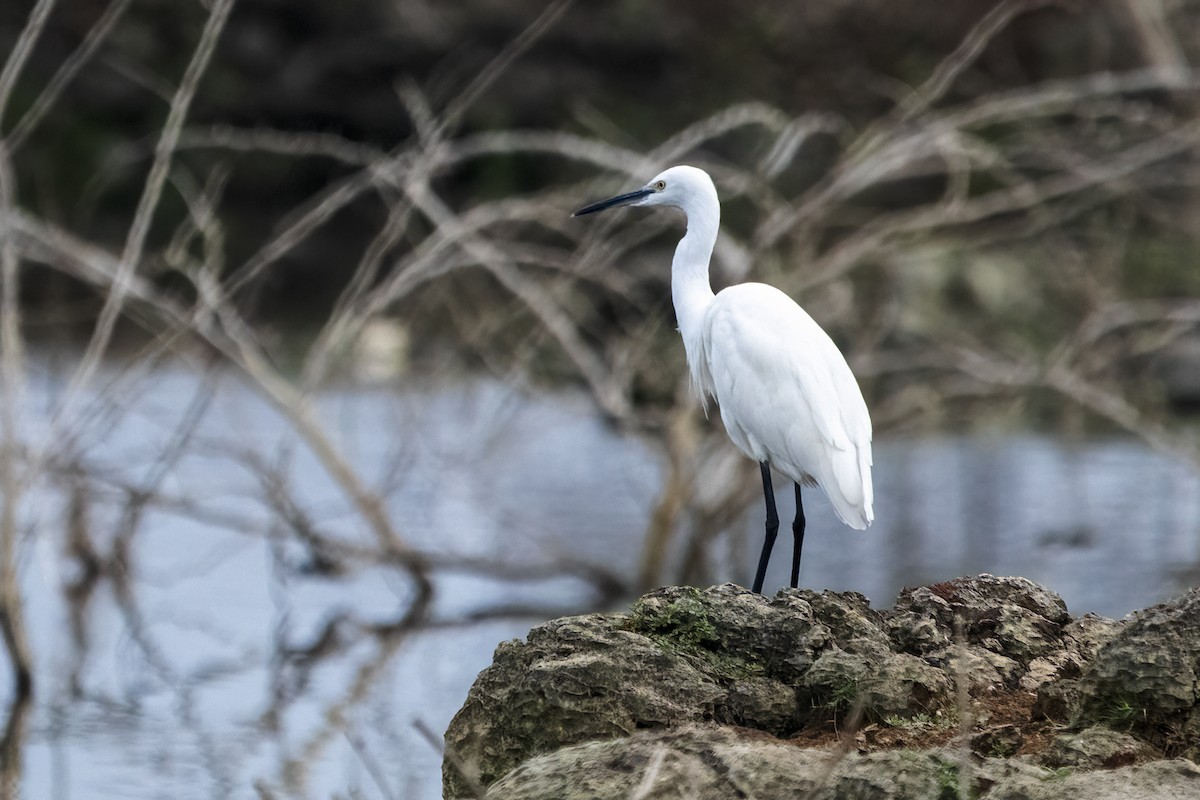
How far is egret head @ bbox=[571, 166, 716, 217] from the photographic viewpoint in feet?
21.0

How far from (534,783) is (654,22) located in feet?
102

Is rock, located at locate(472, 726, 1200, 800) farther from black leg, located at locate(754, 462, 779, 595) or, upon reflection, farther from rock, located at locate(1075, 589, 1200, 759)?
black leg, located at locate(754, 462, 779, 595)

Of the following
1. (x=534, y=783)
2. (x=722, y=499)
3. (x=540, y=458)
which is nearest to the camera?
(x=534, y=783)

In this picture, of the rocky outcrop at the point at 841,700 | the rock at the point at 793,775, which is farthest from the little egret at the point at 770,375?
the rock at the point at 793,775

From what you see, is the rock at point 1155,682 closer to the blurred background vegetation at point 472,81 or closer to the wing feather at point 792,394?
the wing feather at point 792,394

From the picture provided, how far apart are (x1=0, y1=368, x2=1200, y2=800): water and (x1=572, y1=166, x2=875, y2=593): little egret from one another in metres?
1.83

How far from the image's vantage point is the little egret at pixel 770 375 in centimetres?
588

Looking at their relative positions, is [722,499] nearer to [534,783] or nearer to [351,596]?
[351,596]

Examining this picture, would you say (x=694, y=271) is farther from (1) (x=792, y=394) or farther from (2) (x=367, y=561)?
(2) (x=367, y=561)

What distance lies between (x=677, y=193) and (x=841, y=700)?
2774mm

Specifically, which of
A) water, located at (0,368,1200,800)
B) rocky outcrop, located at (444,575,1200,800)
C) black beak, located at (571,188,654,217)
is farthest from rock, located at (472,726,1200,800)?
black beak, located at (571,188,654,217)

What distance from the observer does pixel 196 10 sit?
1132 inches

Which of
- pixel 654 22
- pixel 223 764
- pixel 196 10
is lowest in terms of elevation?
pixel 223 764

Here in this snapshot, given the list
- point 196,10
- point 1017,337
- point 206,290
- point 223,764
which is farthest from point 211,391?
point 196,10
